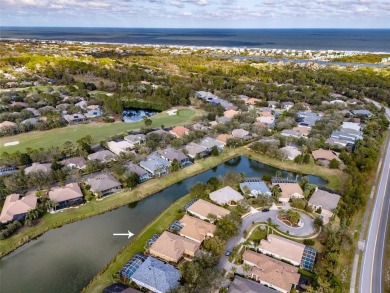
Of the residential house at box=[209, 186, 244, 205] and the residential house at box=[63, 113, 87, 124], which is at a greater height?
the residential house at box=[63, 113, 87, 124]

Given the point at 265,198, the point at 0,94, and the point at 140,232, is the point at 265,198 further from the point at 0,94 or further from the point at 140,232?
the point at 0,94

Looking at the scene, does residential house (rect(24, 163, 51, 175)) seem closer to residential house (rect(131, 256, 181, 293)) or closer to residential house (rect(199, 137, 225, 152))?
residential house (rect(131, 256, 181, 293))

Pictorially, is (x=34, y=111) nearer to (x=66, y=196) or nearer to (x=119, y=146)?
(x=119, y=146)

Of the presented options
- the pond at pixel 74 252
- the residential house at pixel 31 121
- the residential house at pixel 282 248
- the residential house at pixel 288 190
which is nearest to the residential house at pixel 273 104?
the residential house at pixel 288 190

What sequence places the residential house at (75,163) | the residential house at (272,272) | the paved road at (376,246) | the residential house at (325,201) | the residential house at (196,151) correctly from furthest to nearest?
the residential house at (196,151) → the residential house at (75,163) → the residential house at (325,201) → the paved road at (376,246) → the residential house at (272,272)

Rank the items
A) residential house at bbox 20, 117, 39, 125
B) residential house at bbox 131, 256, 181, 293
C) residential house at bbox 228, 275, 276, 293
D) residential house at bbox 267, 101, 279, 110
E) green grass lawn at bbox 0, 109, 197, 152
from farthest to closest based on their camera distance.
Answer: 1. residential house at bbox 267, 101, 279, 110
2. residential house at bbox 20, 117, 39, 125
3. green grass lawn at bbox 0, 109, 197, 152
4. residential house at bbox 131, 256, 181, 293
5. residential house at bbox 228, 275, 276, 293

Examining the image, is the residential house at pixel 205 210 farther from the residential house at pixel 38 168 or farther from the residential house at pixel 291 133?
the residential house at pixel 291 133

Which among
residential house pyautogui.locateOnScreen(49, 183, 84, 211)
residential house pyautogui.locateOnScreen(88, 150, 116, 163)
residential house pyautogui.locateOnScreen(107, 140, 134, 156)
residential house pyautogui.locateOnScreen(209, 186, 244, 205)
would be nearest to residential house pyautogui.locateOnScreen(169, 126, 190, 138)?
residential house pyautogui.locateOnScreen(107, 140, 134, 156)
